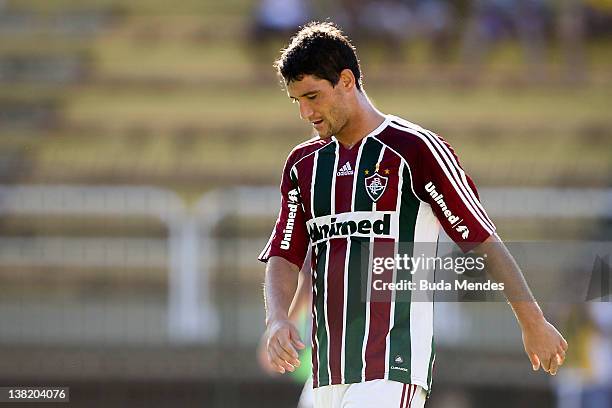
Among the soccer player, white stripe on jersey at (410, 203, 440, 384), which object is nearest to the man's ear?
the soccer player

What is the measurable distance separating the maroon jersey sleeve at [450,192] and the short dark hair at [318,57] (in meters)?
0.42

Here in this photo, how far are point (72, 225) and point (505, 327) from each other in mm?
3986

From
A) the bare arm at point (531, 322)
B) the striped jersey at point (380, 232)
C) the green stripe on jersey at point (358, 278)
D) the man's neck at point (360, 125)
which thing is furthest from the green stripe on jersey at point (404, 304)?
the bare arm at point (531, 322)

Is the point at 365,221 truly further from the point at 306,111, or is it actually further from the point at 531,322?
the point at 531,322

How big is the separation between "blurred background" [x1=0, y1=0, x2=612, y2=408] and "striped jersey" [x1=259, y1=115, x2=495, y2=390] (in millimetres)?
5600

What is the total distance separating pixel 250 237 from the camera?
425 inches

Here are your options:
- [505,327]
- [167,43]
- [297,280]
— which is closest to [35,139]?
[167,43]

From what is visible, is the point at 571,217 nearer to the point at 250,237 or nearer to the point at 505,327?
the point at 505,327

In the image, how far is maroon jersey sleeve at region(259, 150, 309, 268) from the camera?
5.05 metres

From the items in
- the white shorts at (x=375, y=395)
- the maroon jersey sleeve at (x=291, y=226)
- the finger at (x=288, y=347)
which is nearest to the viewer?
the finger at (x=288, y=347)

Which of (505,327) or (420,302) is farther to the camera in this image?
(505,327)

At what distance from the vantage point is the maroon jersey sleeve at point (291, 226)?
5055mm

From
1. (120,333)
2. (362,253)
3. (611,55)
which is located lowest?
(120,333)

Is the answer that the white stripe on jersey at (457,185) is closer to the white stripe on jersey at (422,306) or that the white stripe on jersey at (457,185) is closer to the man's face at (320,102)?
the white stripe on jersey at (422,306)
